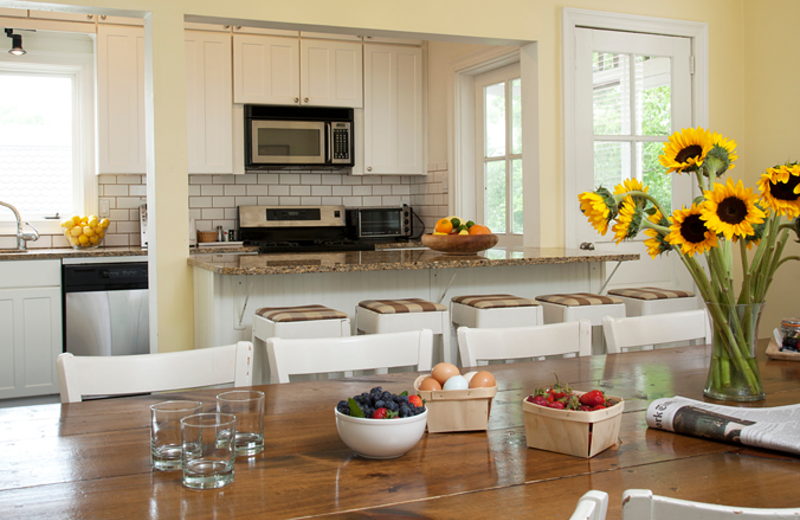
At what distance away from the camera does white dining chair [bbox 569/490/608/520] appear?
67 cm

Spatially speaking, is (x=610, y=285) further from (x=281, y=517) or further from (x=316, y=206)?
(x=281, y=517)

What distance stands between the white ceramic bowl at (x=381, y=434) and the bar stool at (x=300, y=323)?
4.83 feet

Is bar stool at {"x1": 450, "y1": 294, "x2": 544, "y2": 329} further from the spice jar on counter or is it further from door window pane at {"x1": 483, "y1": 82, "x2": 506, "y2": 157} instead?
door window pane at {"x1": 483, "y1": 82, "x2": 506, "y2": 157}

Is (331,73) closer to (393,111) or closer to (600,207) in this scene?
(393,111)

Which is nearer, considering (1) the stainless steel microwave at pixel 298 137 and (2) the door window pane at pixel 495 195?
(2) the door window pane at pixel 495 195

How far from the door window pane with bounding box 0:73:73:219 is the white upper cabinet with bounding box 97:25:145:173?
0.46 meters

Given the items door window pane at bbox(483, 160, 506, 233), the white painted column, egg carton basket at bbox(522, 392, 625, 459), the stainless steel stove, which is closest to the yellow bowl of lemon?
the stainless steel stove

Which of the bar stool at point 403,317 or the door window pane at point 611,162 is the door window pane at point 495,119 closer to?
the door window pane at point 611,162

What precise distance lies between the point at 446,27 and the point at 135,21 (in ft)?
7.26

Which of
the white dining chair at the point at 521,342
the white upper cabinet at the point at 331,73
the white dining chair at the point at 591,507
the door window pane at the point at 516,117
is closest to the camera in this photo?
the white dining chair at the point at 591,507

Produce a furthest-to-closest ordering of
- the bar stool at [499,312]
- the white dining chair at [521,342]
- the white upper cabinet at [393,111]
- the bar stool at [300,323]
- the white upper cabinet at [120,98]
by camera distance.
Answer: the white upper cabinet at [393,111] → the white upper cabinet at [120,98] → the bar stool at [499,312] → the bar stool at [300,323] → the white dining chair at [521,342]

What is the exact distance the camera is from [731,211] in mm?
1176

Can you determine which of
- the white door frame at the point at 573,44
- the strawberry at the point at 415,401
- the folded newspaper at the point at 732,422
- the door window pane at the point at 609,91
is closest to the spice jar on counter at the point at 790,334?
the folded newspaper at the point at 732,422

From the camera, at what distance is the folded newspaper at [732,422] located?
1.12 metres
